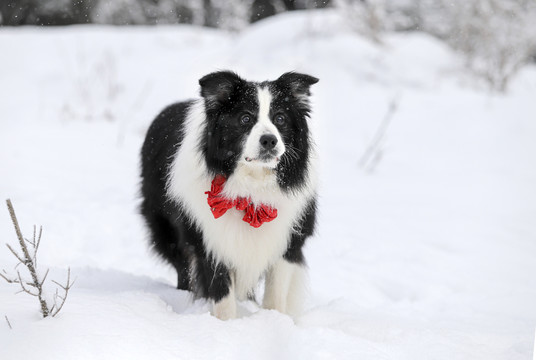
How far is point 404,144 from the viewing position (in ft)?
29.1

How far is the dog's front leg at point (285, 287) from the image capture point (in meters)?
3.45

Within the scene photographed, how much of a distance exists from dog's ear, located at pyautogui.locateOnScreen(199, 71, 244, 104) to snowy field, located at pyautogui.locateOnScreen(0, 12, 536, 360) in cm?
69

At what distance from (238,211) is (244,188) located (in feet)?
0.61

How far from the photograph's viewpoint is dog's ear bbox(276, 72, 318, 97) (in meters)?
3.18

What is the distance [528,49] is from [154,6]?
12295mm

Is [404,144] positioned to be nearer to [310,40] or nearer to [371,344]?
[310,40]

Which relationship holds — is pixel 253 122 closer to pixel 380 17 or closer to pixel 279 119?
pixel 279 119

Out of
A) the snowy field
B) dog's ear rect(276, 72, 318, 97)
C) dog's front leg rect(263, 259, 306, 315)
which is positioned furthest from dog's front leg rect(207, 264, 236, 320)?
dog's ear rect(276, 72, 318, 97)

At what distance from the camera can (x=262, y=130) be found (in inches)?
115

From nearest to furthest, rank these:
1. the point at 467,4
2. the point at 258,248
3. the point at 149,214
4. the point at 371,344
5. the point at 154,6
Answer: the point at 371,344
the point at 258,248
the point at 149,214
the point at 467,4
the point at 154,6

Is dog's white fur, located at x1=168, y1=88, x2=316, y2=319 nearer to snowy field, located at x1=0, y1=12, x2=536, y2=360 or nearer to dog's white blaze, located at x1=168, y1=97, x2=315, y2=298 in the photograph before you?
dog's white blaze, located at x1=168, y1=97, x2=315, y2=298

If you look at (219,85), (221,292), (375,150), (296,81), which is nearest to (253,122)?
(219,85)

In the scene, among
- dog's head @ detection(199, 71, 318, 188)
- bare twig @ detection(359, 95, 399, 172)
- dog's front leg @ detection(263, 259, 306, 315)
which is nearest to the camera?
dog's head @ detection(199, 71, 318, 188)

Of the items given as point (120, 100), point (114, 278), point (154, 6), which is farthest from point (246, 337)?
point (154, 6)
